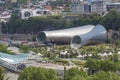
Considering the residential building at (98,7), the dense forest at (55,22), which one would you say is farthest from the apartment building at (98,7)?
the dense forest at (55,22)

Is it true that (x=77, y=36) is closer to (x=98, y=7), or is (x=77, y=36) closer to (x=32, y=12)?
(x=98, y=7)

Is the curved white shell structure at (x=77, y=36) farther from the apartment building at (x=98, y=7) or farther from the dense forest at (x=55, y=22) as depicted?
the apartment building at (x=98, y=7)

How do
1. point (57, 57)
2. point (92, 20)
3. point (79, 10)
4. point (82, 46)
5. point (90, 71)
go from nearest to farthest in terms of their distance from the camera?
point (90, 71) < point (57, 57) < point (82, 46) < point (92, 20) < point (79, 10)

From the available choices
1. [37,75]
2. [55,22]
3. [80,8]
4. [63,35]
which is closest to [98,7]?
[80,8]

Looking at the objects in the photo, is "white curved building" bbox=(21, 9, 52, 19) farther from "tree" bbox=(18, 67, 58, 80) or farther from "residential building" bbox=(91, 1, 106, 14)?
"tree" bbox=(18, 67, 58, 80)

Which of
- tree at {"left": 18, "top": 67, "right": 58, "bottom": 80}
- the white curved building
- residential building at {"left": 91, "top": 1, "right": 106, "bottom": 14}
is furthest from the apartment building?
tree at {"left": 18, "top": 67, "right": 58, "bottom": 80}

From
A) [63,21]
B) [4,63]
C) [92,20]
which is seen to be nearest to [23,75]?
[4,63]

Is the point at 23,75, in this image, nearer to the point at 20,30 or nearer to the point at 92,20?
the point at 92,20

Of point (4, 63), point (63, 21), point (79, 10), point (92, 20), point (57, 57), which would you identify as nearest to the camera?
point (4, 63)
